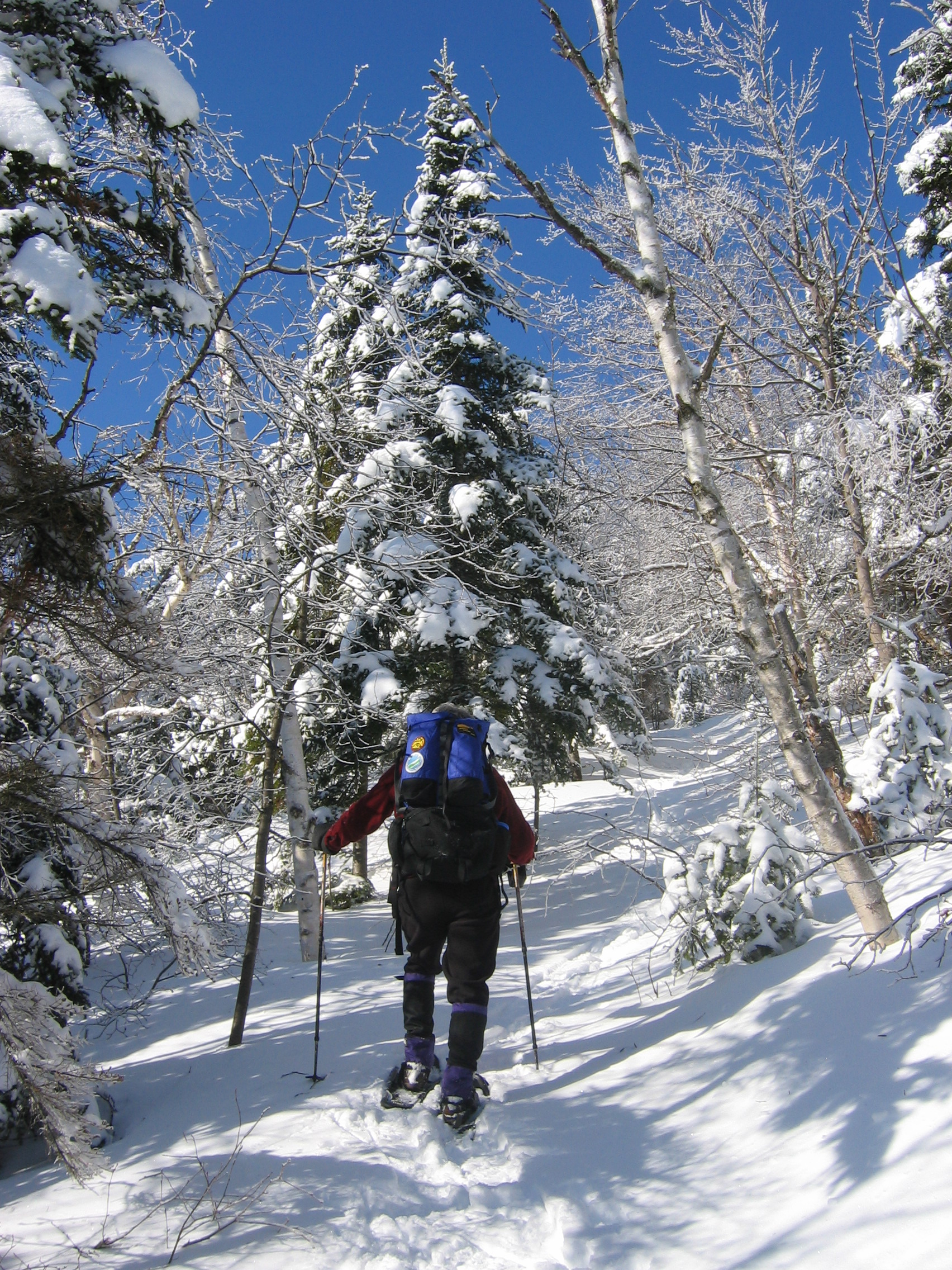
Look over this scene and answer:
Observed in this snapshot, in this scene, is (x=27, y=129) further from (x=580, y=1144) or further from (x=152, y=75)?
(x=580, y=1144)

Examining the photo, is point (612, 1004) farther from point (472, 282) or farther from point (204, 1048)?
point (472, 282)

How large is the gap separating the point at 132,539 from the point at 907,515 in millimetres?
7159

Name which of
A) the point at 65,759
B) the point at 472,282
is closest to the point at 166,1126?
the point at 65,759

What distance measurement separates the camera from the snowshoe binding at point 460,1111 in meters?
3.59

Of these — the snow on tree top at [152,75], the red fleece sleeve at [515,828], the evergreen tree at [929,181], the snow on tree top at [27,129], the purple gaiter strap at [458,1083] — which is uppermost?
the evergreen tree at [929,181]

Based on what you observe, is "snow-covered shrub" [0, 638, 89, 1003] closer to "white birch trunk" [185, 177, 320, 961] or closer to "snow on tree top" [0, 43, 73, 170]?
"white birch trunk" [185, 177, 320, 961]

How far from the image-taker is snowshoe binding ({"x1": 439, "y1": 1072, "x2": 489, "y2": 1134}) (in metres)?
3.59

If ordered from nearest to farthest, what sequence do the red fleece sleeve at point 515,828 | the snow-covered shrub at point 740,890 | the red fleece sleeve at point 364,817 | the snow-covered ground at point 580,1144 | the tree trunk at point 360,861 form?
the snow-covered ground at point 580,1144, the red fleece sleeve at point 515,828, the red fleece sleeve at point 364,817, the snow-covered shrub at point 740,890, the tree trunk at point 360,861

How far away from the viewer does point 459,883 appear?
13.3ft

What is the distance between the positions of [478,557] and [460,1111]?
26.8 feet

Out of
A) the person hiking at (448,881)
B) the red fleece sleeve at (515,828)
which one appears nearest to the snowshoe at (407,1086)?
the person hiking at (448,881)

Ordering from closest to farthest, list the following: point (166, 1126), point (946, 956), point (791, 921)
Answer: point (946, 956) < point (166, 1126) < point (791, 921)

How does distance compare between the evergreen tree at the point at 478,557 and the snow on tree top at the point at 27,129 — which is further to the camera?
the evergreen tree at the point at 478,557

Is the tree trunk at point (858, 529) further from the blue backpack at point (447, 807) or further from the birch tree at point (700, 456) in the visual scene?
the blue backpack at point (447, 807)
